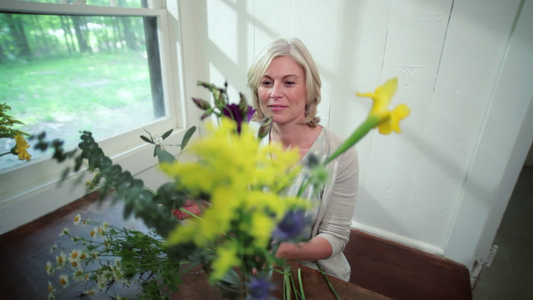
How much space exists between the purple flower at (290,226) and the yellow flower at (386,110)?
0.43ft

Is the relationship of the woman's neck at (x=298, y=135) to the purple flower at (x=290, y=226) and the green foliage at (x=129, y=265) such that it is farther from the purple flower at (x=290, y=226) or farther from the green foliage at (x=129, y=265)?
the purple flower at (x=290, y=226)

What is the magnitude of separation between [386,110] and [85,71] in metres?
1.50

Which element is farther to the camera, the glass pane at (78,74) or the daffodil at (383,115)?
the glass pane at (78,74)

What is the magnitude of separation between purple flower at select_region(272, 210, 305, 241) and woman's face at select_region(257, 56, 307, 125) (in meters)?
0.68

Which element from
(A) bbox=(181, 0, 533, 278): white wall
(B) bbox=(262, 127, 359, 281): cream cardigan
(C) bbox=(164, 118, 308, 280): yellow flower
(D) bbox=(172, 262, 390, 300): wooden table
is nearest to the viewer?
(C) bbox=(164, 118, 308, 280): yellow flower

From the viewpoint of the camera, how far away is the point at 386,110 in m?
0.30

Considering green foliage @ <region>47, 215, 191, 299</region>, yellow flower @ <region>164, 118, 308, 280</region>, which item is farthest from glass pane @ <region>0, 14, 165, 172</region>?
yellow flower @ <region>164, 118, 308, 280</region>

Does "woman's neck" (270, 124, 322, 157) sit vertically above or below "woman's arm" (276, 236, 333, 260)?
above

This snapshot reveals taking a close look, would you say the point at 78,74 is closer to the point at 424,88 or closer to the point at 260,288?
the point at 260,288

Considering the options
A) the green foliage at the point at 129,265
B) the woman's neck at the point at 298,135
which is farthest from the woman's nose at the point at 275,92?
the green foliage at the point at 129,265

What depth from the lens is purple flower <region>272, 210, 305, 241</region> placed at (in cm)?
28

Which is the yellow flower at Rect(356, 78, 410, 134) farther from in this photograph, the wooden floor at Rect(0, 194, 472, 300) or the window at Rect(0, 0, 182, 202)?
the window at Rect(0, 0, 182, 202)

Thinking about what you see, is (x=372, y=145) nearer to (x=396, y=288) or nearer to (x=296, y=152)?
(x=396, y=288)

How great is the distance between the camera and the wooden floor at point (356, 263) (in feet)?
2.44
